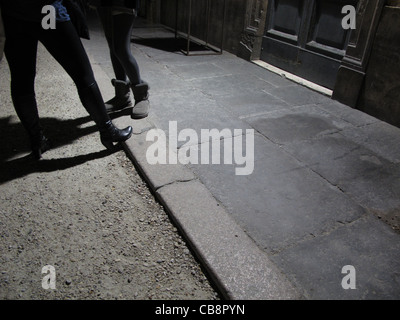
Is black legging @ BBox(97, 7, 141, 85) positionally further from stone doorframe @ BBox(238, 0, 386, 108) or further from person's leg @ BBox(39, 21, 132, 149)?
stone doorframe @ BBox(238, 0, 386, 108)

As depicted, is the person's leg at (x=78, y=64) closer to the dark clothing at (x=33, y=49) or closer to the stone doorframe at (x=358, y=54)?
the dark clothing at (x=33, y=49)

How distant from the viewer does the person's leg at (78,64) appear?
209cm

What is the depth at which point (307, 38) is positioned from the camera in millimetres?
4355

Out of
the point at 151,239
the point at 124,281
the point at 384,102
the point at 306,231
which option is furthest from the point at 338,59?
the point at 124,281

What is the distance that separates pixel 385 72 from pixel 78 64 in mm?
3012

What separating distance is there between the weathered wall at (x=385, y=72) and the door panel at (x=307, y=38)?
0.55m

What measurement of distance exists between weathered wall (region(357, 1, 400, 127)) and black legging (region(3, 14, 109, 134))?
286 cm

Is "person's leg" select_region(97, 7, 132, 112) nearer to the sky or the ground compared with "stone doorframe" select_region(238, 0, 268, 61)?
nearer to the ground

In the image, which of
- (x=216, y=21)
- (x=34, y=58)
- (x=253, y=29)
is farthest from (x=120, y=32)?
(x=216, y=21)

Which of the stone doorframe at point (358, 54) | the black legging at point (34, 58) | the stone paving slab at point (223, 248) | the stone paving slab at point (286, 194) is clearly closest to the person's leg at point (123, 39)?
the stone paving slab at point (286, 194)

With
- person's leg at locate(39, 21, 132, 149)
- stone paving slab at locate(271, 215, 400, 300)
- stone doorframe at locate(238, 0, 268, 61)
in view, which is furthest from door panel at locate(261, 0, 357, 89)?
person's leg at locate(39, 21, 132, 149)

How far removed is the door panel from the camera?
3.96m

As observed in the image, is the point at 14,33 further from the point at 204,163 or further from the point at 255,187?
the point at 255,187

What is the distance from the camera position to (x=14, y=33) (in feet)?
6.72
